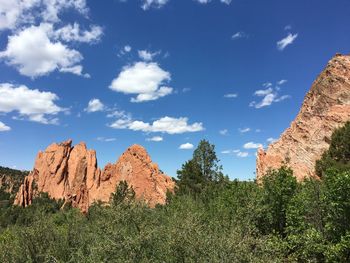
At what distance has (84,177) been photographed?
124375mm

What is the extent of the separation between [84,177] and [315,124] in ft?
293

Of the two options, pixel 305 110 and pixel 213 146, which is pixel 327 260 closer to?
pixel 305 110

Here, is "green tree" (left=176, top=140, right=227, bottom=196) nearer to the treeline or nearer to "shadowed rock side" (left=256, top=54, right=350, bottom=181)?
"shadowed rock side" (left=256, top=54, right=350, bottom=181)

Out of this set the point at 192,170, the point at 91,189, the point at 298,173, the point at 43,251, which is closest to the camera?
the point at 43,251

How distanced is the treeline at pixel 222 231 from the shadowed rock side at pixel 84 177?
198 ft

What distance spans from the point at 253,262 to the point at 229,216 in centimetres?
1847

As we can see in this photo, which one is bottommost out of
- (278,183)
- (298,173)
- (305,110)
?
(278,183)

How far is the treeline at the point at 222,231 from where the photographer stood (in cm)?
1692

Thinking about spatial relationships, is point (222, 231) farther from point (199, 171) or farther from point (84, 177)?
point (84, 177)

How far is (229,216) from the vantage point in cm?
3369

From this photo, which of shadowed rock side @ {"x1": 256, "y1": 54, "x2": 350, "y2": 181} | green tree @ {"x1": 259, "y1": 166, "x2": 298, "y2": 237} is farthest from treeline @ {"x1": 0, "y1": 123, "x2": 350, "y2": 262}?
shadowed rock side @ {"x1": 256, "y1": 54, "x2": 350, "y2": 181}

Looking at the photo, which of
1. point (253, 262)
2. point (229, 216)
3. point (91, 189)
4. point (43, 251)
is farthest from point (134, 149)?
point (253, 262)

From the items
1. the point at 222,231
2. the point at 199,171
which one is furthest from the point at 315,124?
the point at 222,231

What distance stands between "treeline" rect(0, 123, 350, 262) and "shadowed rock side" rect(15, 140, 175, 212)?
198 feet
